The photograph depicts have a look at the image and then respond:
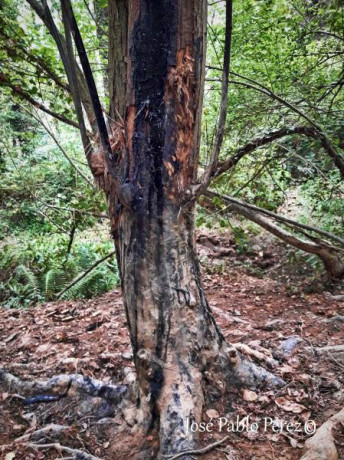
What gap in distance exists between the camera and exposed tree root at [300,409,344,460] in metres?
1.63

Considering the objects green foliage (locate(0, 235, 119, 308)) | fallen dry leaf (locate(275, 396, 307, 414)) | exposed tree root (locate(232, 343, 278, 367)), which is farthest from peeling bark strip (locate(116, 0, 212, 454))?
green foliage (locate(0, 235, 119, 308))

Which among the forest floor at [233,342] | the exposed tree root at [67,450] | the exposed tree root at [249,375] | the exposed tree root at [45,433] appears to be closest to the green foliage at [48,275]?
the forest floor at [233,342]


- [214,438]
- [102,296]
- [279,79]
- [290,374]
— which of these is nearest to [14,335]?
[102,296]

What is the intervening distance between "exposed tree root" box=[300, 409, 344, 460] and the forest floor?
6 cm

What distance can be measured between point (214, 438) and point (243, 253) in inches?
193

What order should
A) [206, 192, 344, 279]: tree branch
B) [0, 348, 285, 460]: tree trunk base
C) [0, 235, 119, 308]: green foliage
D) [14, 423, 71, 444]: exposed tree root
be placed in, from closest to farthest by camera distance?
[0, 348, 285, 460]: tree trunk base
[14, 423, 71, 444]: exposed tree root
[206, 192, 344, 279]: tree branch
[0, 235, 119, 308]: green foliage

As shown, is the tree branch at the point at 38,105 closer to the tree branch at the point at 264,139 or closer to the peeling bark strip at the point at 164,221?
the peeling bark strip at the point at 164,221

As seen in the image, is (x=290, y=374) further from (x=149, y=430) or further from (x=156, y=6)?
(x=156, y=6)

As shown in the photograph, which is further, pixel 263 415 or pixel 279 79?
pixel 279 79

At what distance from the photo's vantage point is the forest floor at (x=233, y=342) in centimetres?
189

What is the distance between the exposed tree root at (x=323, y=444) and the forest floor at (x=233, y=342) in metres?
0.06

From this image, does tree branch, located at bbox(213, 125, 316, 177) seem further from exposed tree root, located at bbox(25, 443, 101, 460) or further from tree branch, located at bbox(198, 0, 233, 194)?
exposed tree root, located at bbox(25, 443, 101, 460)

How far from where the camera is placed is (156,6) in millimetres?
1591

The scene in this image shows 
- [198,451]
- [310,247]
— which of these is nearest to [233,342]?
[198,451]
